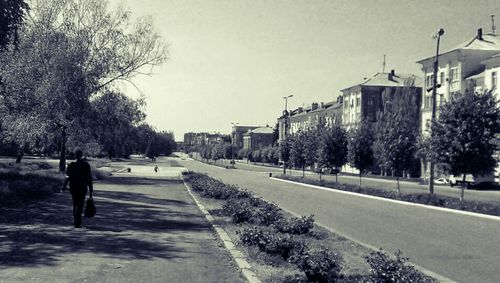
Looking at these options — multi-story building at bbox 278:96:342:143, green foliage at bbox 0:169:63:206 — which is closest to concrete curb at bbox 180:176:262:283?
green foliage at bbox 0:169:63:206

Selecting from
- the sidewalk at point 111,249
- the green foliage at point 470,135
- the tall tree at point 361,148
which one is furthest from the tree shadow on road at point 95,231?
the tall tree at point 361,148

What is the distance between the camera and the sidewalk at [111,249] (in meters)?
6.85

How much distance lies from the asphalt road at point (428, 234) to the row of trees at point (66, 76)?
53.4ft

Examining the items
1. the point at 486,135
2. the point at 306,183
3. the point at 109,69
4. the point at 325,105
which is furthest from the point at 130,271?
the point at 325,105

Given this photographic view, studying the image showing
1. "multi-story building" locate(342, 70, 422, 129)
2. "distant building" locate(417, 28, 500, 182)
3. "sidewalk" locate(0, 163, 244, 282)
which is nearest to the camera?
"sidewalk" locate(0, 163, 244, 282)

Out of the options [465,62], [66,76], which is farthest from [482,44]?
[66,76]

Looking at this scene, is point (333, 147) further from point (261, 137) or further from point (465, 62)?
point (261, 137)

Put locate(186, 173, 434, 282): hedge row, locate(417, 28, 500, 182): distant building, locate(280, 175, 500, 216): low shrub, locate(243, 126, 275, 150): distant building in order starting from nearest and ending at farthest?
locate(186, 173, 434, 282): hedge row
locate(280, 175, 500, 216): low shrub
locate(417, 28, 500, 182): distant building
locate(243, 126, 275, 150): distant building

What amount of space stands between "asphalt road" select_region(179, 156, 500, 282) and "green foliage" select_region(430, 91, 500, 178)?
328 cm

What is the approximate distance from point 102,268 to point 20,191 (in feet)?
42.0

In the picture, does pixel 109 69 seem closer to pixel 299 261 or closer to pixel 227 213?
pixel 227 213

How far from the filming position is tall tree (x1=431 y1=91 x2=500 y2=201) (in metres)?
22.3

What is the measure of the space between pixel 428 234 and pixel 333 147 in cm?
2711

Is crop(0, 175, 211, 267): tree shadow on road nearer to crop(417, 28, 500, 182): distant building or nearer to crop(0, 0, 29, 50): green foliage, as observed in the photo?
crop(0, 0, 29, 50): green foliage
